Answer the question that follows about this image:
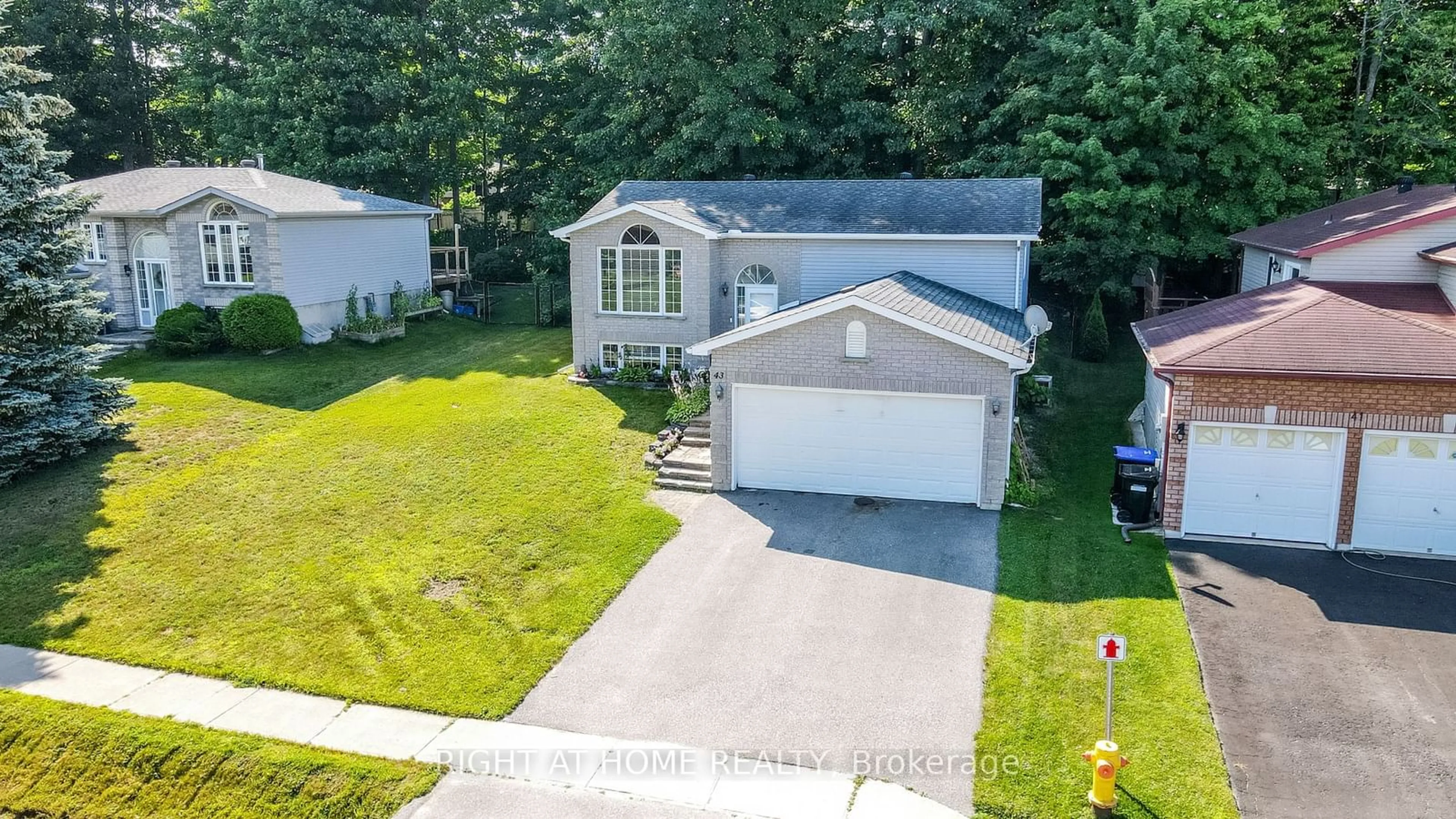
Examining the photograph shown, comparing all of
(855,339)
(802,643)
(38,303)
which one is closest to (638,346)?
(855,339)

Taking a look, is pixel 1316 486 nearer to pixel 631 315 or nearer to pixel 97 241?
pixel 631 315

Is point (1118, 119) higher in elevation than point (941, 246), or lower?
higher

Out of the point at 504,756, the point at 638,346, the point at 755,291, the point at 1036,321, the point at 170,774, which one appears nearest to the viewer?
the point at 504,756

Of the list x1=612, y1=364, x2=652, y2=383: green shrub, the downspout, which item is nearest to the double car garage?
the downspout

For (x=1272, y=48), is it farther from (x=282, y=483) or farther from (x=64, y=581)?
(x=64, y=581)

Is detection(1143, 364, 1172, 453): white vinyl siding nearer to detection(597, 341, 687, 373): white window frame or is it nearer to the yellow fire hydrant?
the yellow fire hydrant

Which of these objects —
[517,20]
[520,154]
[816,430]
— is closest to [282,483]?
[816,430]

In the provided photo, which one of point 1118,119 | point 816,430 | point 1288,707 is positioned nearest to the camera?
point 1288,707
